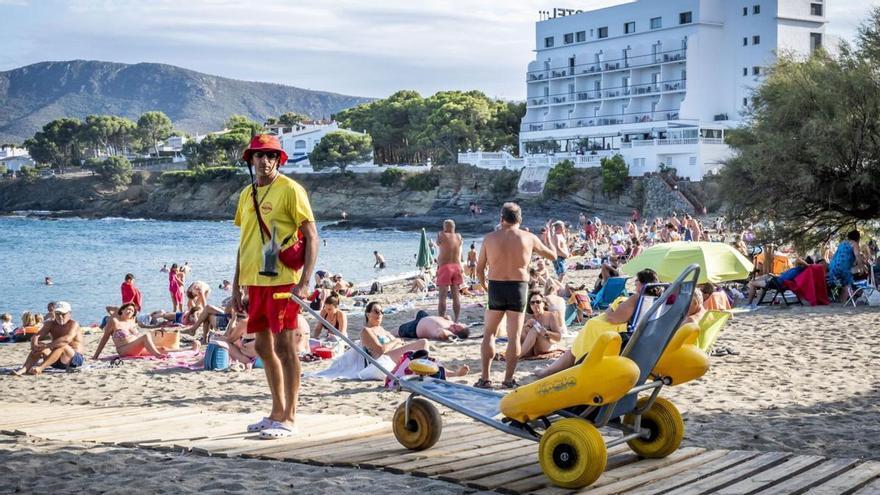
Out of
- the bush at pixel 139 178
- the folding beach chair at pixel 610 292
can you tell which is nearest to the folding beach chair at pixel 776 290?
the folding beach chair at pixel 610 292

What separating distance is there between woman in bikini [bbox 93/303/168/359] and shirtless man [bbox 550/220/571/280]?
217 inches

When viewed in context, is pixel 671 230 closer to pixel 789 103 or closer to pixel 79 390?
pixel 789 103

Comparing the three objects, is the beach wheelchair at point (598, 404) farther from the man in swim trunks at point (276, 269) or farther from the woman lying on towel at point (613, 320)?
the woman lying on towel at point (613, 320)

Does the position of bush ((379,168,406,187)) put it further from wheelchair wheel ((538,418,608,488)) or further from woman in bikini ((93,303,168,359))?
wheelchair wheel ((538,418,608,488))

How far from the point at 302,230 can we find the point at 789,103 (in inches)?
652

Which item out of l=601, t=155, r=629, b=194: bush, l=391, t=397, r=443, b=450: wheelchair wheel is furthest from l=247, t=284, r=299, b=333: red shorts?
l=601, t=155, r=629, b=194: bush

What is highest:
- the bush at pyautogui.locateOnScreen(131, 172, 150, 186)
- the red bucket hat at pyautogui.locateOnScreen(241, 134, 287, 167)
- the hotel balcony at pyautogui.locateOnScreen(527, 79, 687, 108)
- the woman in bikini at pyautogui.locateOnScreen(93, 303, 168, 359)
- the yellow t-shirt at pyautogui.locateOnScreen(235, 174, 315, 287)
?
the hotel balcony at pyautogui.locateOnScreen(527, 79, 687, 108)

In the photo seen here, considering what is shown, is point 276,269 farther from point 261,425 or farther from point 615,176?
point 615,176

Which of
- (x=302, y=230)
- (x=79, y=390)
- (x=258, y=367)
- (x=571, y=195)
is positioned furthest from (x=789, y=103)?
(x=571, y=195)

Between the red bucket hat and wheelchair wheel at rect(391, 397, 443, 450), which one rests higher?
the red bucket hat

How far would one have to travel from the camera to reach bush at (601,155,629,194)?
63.7 metres

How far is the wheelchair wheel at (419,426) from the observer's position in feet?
16.9

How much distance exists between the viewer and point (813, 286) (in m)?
14.9

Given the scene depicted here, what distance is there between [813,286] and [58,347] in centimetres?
1026
